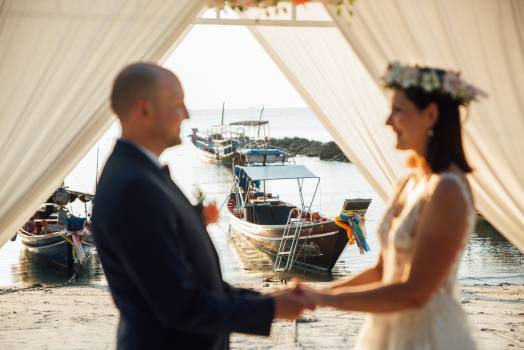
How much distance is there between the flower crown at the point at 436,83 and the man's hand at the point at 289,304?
0.64 m

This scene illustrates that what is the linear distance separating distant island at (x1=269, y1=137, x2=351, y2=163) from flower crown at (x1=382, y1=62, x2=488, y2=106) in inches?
1658

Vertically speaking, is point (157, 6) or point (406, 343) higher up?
point (157, 6)

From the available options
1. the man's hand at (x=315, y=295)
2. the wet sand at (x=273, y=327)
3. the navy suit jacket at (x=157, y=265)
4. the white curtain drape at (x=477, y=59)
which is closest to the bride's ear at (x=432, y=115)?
the man's hand at (x=315, y=295)

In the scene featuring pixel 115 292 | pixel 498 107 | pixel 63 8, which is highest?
pixel 63 8

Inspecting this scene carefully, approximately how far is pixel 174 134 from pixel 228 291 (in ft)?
1.54

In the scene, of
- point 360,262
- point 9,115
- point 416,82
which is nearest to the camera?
point 416,82

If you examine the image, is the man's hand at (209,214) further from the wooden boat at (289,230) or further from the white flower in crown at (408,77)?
the wooden boat at (289,230)

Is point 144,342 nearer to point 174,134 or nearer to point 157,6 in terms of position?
point 174,134

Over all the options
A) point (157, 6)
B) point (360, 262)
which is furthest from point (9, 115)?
point (360, 262)

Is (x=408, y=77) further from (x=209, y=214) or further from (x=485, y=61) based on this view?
(x=485, y=61)

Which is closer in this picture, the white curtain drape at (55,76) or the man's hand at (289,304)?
the man's hand at (289,304)

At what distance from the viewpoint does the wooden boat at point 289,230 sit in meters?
17.9

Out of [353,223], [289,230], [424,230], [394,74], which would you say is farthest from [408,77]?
[289,230]

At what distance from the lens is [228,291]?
188 cm
